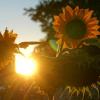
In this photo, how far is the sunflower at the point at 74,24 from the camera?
5.83 ft

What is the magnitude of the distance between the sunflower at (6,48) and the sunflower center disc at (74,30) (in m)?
0.25

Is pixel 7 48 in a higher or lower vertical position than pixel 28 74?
higher

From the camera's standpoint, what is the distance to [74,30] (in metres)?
1.87

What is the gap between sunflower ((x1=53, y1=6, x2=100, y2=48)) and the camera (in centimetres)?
178

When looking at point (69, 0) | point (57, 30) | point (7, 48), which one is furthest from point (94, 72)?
point (69, 0)

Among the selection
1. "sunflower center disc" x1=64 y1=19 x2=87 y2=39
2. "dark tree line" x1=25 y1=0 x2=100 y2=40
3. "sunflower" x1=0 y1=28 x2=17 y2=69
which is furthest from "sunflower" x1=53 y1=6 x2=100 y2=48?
"dark tree line" x1=25 y1=0 x2=100 y2=40

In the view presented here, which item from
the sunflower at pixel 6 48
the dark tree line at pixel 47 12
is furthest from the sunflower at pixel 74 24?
the dark tree line at pixel 47 12

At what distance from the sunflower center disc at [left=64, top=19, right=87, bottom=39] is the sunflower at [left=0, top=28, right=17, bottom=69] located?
250mm

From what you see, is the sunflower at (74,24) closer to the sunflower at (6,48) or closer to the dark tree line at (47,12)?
the sunflower at (6,48)

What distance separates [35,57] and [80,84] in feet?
0.54

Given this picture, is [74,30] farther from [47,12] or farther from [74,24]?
[47,12]

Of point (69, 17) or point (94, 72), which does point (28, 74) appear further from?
point (69, 17)

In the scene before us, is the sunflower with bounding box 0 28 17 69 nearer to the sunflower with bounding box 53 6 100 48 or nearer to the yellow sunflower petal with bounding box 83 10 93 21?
the sunflower with bounding box 53 6 100 48

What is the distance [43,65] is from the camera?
1.31 meters
